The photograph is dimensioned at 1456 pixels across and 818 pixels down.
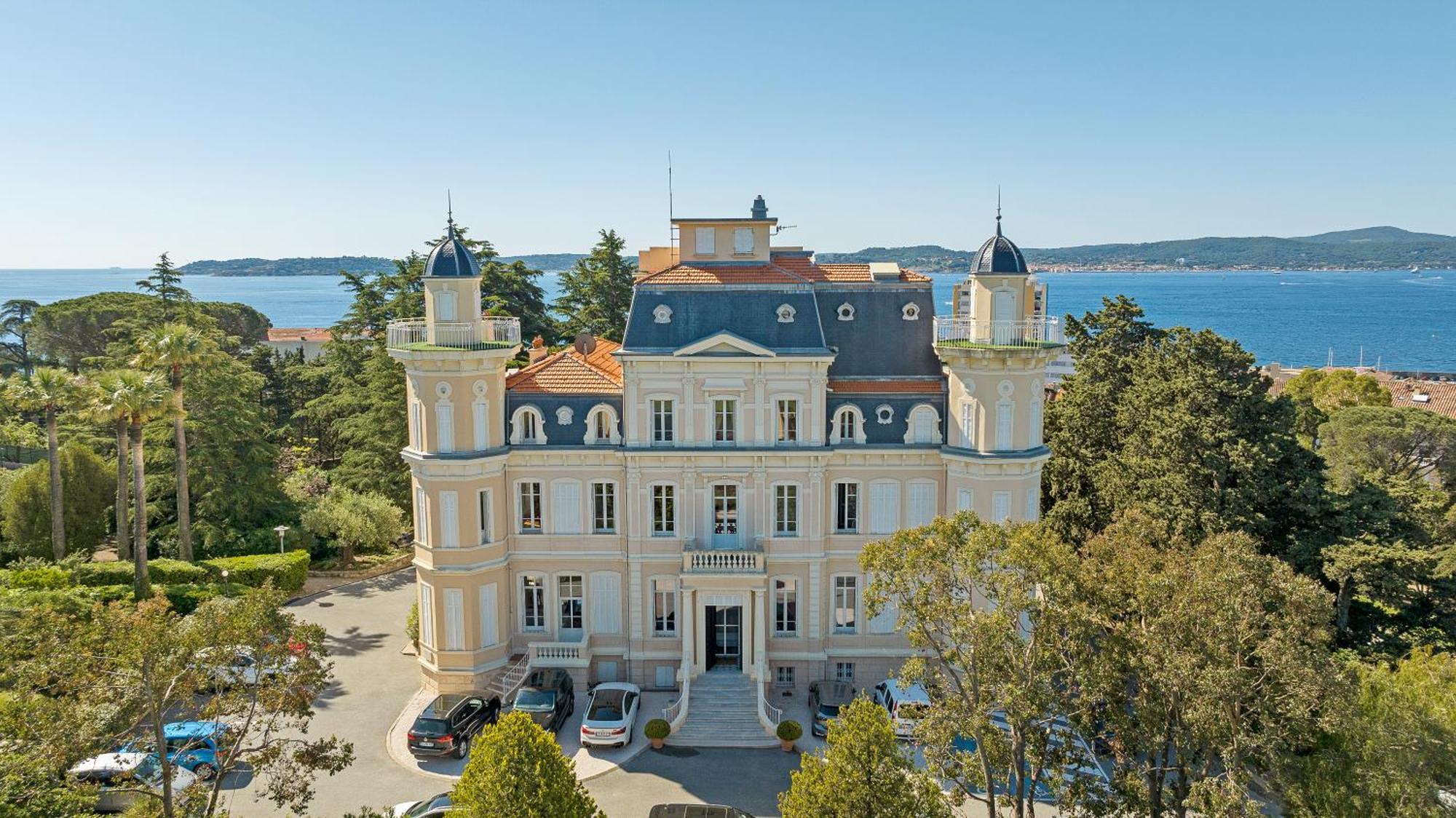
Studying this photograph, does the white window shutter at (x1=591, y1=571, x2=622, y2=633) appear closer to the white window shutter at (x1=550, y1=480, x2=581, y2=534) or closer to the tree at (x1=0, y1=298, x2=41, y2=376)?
the white window shutter at (x1=550, y1=480, x2=581, y2=534)

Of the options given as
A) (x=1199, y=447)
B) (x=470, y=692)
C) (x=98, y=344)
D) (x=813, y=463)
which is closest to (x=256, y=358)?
(x=98, y=344)

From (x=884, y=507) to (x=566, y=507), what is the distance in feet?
35.7

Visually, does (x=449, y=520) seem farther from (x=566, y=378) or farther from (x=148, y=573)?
(x=148, y=573)

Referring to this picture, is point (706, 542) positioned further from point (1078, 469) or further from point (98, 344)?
point (98, 344)

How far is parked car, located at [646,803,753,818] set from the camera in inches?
907

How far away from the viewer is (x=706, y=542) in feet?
104

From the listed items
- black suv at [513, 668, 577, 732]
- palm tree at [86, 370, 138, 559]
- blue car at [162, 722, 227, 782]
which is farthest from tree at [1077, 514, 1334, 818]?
palm tree at [86, 370, 138, 559]

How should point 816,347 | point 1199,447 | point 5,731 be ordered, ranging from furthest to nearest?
point 1199,447
point 816,347
point 5,731

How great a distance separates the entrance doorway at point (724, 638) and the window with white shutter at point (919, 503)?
6.76 meters

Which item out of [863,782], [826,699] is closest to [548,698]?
[826,699]

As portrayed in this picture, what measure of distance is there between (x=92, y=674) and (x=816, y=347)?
2101 centimetres

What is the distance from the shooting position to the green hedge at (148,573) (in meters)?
37.2

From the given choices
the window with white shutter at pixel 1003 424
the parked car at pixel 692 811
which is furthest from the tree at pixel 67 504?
the window with white shutter at pixel 1003 424

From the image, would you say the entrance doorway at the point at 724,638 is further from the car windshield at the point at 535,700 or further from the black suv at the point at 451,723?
the black suv at the point at 451,723
